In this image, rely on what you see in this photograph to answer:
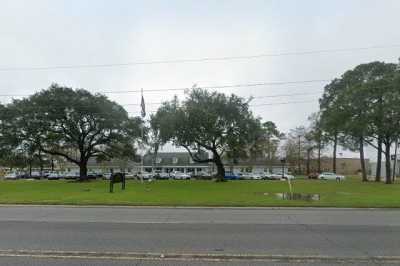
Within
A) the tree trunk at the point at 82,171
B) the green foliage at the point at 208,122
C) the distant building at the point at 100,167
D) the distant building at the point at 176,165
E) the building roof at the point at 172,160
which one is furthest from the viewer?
the distant building at the point at 100,167

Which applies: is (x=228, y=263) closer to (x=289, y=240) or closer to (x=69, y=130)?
(x=289, y=240)

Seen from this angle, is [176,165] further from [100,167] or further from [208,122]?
[208,122]

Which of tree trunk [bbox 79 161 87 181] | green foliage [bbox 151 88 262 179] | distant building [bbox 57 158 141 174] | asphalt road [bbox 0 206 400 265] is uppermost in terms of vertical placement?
green foliage [bbox 151 88 262 179]

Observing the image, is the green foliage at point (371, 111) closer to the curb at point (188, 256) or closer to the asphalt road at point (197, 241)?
the asphalt road at point (197, 241)

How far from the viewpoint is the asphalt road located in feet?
27.9

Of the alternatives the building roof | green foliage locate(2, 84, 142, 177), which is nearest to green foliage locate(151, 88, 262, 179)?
green foliage locate(2, 84, 142, 177)

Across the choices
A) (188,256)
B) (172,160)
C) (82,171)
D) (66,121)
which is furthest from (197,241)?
(172,160)

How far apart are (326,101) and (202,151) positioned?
66.5 feet

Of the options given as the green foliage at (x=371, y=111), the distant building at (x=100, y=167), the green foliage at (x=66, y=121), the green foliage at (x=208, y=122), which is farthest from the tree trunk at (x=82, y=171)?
the distant building at (x=100, y=167)

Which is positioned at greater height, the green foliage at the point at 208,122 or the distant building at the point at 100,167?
the green foliage at the point at 208,122

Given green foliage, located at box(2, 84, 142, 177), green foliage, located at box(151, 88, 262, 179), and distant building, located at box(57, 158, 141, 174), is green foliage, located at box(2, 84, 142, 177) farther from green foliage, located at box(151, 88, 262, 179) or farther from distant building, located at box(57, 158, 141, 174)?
distant building, located at box(57, 158, 141, 174)

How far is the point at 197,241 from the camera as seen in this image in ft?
35.2

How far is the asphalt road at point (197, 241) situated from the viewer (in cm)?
850

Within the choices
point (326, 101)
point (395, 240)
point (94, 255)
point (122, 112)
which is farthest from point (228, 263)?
point (326, 101)
